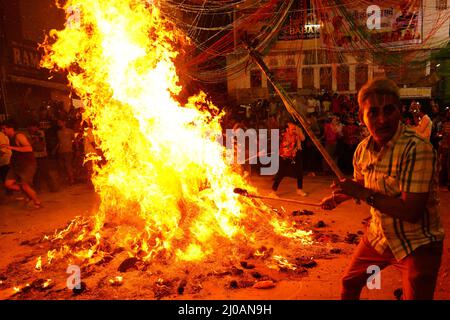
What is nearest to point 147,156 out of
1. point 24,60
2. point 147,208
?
point 147,208

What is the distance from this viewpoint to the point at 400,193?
101 inches

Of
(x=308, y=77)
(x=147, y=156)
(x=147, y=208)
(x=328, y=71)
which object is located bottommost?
(x=147, y=208)

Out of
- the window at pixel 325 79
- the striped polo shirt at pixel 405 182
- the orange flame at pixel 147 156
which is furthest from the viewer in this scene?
the window at pixel 325 79

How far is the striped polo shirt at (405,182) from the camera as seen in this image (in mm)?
2420

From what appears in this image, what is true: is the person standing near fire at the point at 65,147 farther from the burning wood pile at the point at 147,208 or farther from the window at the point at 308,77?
the window at the point at 308,77

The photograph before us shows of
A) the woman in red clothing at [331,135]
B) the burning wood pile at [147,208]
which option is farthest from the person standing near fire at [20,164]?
the woman in red clothing at [331,135]

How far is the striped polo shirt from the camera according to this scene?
242 centimetres

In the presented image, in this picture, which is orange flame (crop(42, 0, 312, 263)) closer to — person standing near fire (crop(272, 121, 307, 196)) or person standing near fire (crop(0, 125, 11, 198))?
person standing near fire (crop(272, 121, 307, 196))

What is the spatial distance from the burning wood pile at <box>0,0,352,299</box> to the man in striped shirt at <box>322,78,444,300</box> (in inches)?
91.9

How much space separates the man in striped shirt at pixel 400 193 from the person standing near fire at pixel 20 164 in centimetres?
840

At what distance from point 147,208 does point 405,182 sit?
173 inches

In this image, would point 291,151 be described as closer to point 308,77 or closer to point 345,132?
point 345,132

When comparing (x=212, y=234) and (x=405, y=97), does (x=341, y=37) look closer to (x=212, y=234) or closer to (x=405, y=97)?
(x=212, y=234)

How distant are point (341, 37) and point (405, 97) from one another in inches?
459
